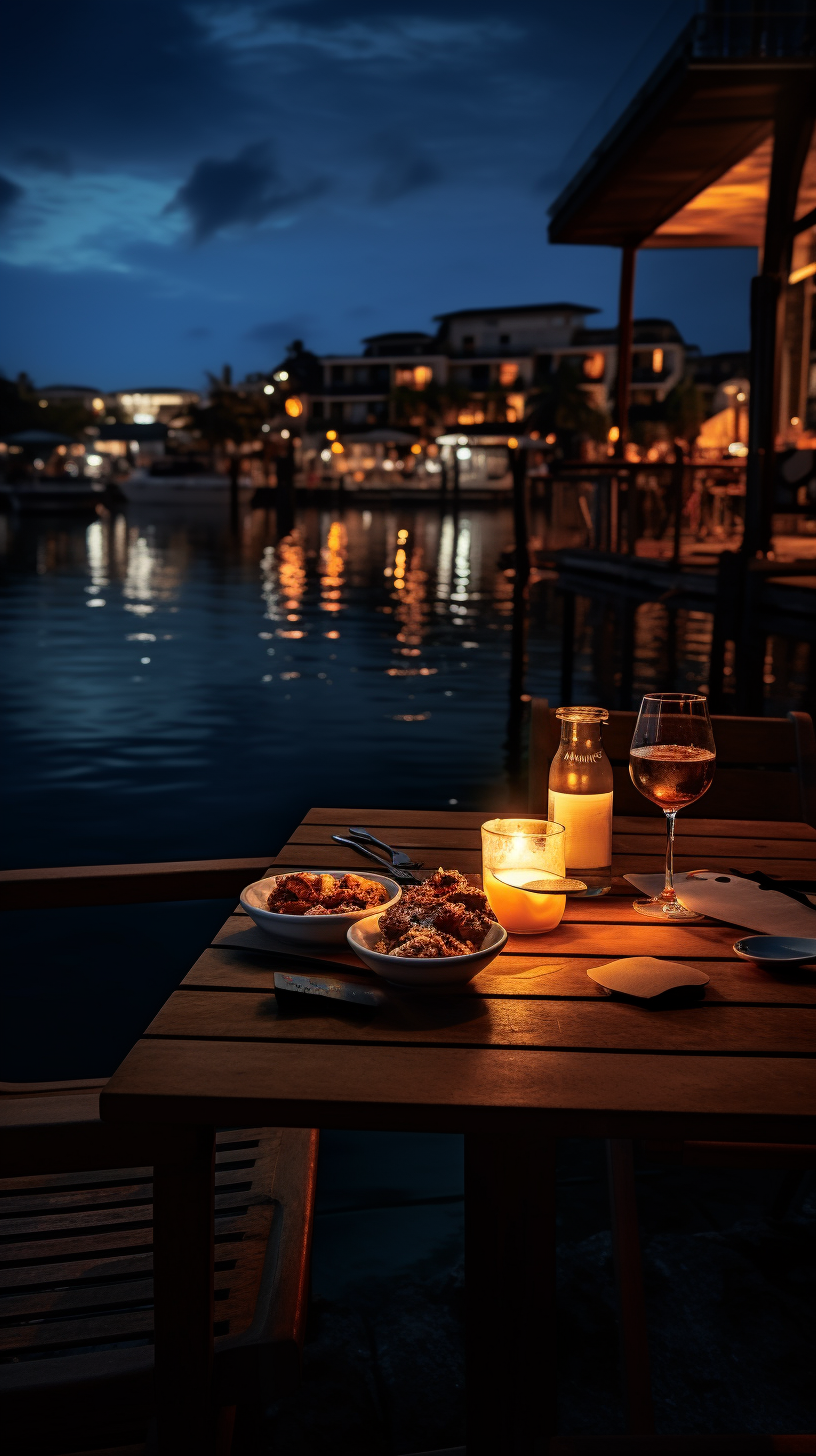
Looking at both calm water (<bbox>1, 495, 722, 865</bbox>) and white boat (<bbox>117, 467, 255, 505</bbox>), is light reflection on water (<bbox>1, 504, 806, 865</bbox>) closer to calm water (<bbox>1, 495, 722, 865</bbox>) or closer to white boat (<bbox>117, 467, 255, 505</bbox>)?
calm water (<bbox>1, 495, 722, 865</bbox>)

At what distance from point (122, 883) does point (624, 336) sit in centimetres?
1285

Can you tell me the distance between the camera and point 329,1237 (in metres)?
3.20

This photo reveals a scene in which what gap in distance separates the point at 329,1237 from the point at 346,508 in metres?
67.1

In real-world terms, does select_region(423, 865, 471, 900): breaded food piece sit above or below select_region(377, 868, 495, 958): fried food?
above

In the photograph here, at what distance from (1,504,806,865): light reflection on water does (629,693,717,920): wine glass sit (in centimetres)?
599

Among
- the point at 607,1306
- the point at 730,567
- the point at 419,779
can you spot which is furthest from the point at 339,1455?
the point at 419,779

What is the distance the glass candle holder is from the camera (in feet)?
5.67

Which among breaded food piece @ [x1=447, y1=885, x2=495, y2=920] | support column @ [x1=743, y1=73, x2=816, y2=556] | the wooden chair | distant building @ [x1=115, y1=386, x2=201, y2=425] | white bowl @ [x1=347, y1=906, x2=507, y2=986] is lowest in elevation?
the wooden chair

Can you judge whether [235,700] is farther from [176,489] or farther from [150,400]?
[150,400]

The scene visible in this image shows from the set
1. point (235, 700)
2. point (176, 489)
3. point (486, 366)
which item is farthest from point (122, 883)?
point (486, 366)

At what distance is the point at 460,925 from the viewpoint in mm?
1582

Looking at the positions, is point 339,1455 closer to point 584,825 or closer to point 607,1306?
point 607,1306

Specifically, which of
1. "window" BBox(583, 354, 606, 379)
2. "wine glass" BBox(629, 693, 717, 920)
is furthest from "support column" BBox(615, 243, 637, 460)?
"window" BBox(583, 354, 606, 379)

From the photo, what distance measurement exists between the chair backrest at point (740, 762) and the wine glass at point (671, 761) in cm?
96
